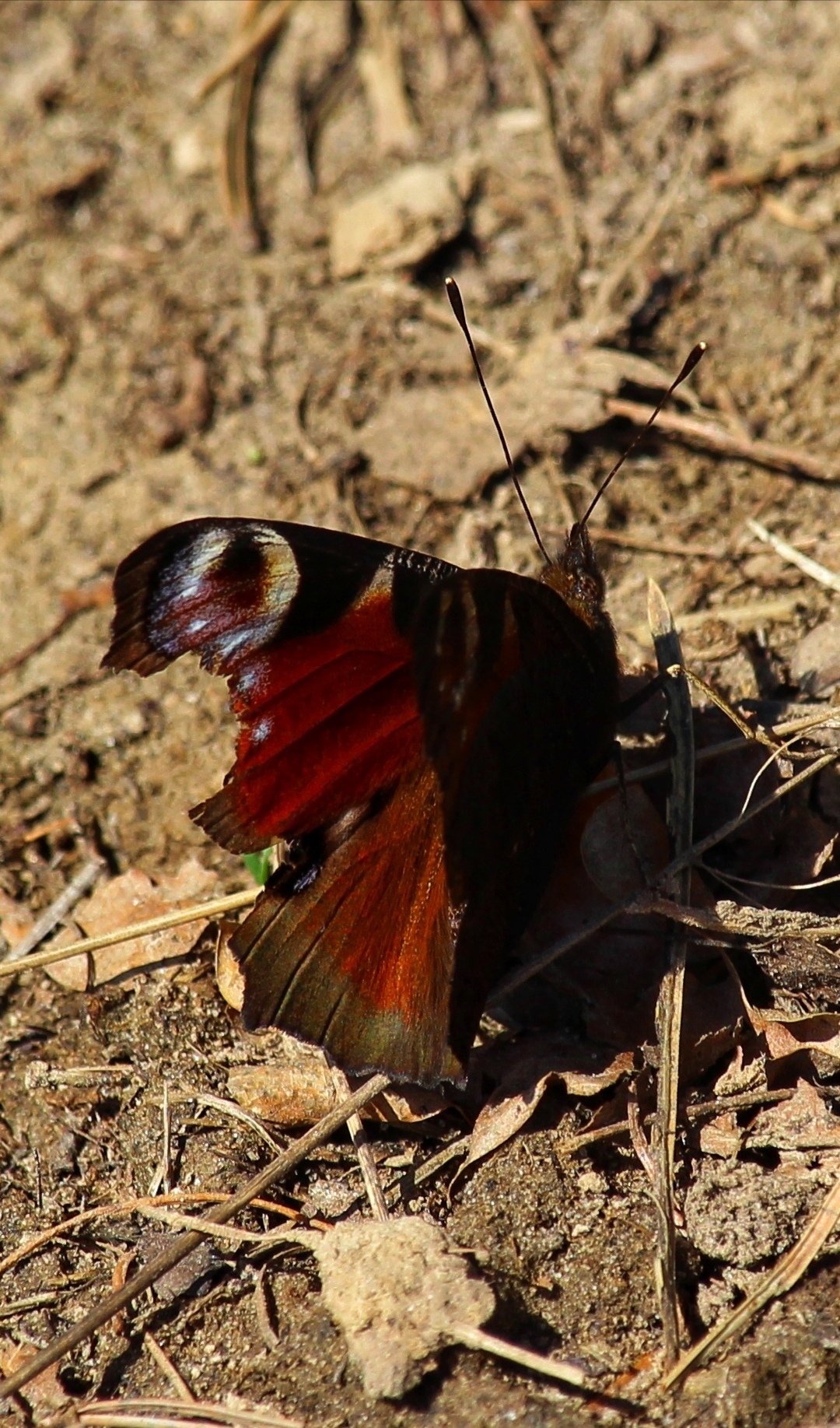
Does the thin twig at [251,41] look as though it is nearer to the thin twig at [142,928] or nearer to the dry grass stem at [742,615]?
the dry grass stem at [742,615]

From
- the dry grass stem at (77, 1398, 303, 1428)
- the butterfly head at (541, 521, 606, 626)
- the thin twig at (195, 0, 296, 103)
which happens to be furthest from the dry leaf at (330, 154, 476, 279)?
the dry grass stem at (77, 1398, 303, 1428)

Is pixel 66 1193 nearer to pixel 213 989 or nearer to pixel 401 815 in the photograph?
pixel 213 989

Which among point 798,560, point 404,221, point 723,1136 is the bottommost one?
point 723,1136

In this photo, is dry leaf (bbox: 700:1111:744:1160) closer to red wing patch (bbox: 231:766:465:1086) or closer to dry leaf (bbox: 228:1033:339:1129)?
red wing patch (bbox: 231:766:465:1086)

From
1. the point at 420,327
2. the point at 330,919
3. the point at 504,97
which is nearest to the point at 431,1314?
the point at 330,919

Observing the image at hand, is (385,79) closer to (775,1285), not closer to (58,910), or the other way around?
(58,910)

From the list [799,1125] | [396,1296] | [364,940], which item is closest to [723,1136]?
[799,1125]

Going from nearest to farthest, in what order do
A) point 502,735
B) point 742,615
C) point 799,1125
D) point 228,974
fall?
point 502,735 < point 799,1125 < point 228,974 < point 742,615
